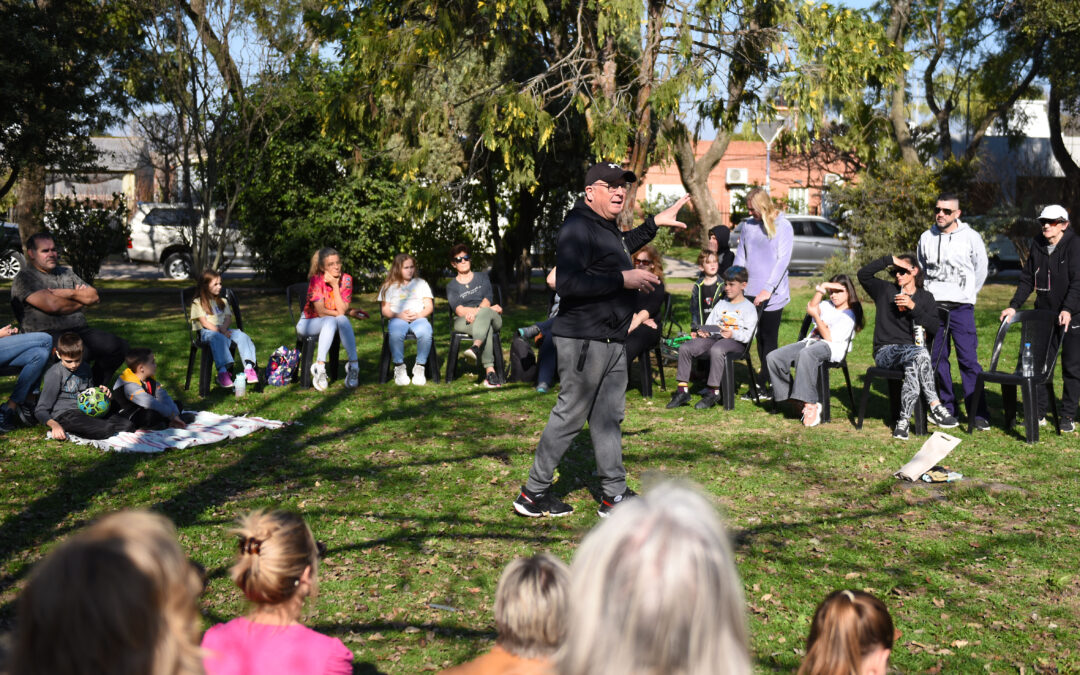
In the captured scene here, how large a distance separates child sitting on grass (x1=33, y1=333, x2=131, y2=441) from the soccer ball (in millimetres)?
43

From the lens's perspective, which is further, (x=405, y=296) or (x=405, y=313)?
(x=405, y=296)

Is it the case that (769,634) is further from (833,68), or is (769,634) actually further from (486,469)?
(833,68)

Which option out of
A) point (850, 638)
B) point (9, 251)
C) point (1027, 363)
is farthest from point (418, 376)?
point (9, 251)

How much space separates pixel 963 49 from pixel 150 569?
27696 millimetres

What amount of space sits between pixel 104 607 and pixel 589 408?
421 centimetres

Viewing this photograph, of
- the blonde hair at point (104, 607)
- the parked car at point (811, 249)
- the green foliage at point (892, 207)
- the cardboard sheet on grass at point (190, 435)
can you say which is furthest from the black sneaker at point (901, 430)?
the parked car at point (811, 249)

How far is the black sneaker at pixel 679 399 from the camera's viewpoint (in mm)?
9105

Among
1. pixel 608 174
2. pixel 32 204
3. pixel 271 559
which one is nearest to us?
pixel 271 559

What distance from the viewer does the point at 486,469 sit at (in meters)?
6.82

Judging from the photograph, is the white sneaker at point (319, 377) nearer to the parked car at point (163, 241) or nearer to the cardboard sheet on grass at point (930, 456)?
the cardboard sheet on grass at point (930, 456)

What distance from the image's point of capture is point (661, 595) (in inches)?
57.7

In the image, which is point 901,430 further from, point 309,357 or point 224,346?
point 224,346

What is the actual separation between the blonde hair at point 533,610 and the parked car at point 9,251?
1812cm

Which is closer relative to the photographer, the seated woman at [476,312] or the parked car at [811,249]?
the seated woman at [476,312]
